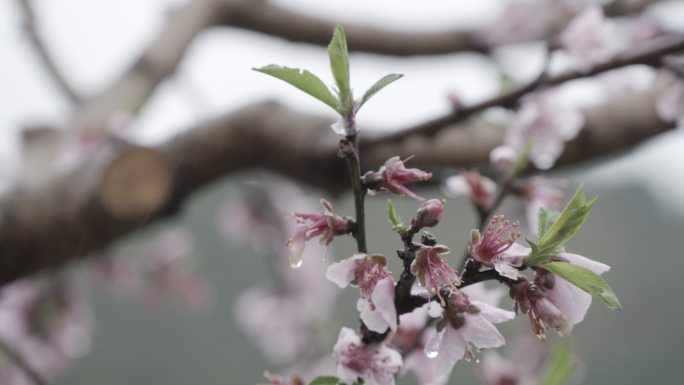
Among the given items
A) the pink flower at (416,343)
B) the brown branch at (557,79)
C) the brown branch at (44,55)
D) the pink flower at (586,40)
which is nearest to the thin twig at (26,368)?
the pink flower at (416,343)

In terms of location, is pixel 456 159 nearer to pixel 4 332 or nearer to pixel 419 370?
pixel 419 370

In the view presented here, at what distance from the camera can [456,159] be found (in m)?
0.72

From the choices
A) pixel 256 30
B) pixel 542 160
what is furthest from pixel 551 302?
pixel 256 30

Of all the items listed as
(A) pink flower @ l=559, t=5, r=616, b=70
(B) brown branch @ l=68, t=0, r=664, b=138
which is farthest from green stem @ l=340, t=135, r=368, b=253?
(B) brown branch @ l=68, t=0, r=664, b=138

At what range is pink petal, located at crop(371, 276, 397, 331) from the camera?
0.27 metres

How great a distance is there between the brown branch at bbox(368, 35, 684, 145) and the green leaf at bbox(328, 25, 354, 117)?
0.98 feet

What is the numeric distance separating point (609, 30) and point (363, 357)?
43cm

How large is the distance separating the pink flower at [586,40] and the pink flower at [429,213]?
0.35m

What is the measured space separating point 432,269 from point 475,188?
0.18 m

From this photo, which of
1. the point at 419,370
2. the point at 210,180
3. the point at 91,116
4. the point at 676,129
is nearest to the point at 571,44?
the point at 676,129

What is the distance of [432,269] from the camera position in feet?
0.89

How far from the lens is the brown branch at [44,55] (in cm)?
127

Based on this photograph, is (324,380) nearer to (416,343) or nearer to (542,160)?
(416,343)

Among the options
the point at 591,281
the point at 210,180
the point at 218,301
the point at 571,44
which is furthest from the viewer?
the point at 218,301
